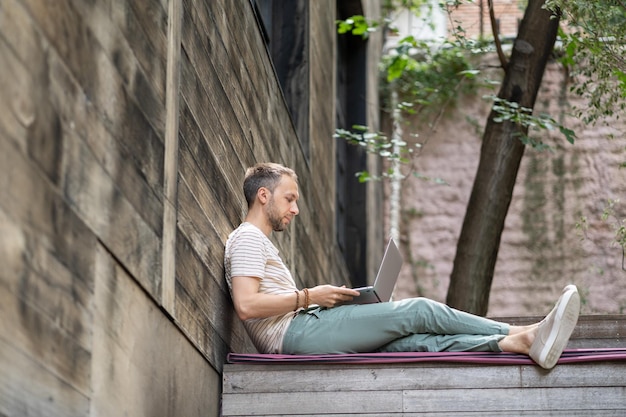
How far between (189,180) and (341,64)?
7948 millimetres

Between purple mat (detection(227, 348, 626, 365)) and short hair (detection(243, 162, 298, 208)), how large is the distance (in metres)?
0.83

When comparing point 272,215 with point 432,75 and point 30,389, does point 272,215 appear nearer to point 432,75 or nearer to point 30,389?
point 30,389

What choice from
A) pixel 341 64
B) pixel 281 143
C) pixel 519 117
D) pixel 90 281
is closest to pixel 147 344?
pixel 90 281

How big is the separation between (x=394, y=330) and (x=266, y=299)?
1.72ft

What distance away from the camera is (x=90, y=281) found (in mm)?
3033

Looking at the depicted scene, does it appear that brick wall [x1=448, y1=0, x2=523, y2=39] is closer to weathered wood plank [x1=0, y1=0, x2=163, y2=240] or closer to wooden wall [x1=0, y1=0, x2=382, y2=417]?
wooden wall [x1=0, y1=0, x2=382, y2=417]

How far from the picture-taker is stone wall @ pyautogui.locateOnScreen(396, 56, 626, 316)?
12672 mm

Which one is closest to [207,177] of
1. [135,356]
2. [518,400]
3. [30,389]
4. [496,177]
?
[135,356]

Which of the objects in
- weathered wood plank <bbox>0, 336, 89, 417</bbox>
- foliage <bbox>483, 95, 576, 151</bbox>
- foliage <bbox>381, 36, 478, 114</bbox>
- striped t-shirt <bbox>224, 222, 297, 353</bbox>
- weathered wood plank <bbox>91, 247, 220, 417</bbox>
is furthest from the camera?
foliage <bbox>381, 36, 478, 114</bbox>

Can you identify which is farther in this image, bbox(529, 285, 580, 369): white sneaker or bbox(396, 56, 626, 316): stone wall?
bbox(396, 56, 626, 316): stone wall

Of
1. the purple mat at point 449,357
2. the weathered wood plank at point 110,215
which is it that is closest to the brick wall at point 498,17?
the purple mat at point 449,357

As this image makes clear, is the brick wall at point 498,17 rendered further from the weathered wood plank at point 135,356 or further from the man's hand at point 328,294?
the weathered wood plank at point 135,356

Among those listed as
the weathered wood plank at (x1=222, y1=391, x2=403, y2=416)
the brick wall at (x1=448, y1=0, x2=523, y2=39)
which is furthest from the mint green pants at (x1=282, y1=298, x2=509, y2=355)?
the brick wall at (x1=448, y1=0, x2=523, y2=39)

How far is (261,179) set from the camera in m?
5.02
